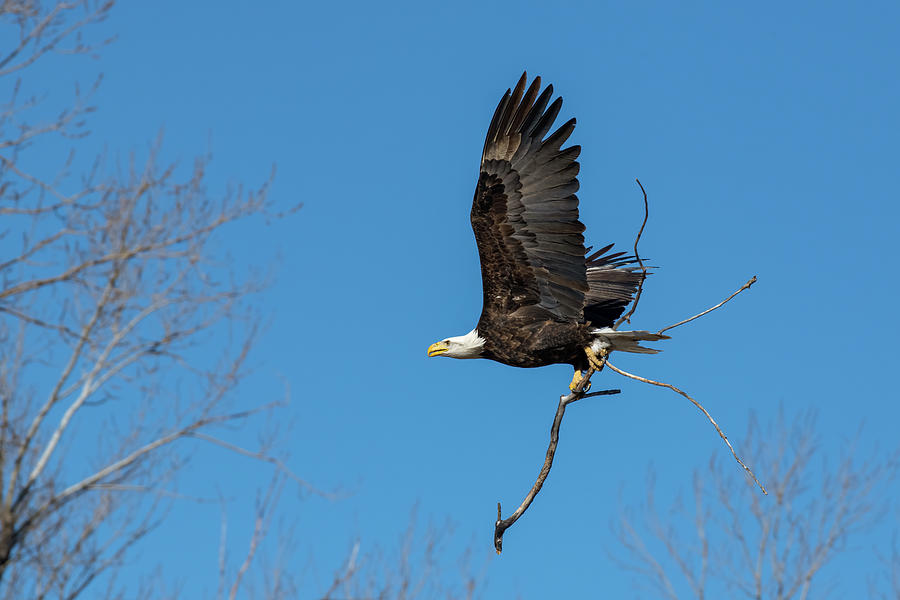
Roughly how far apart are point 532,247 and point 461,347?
95 centimetres

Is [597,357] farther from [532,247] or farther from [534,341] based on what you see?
[532,247]

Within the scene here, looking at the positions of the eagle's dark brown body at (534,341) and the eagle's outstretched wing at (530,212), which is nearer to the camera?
the eagle's outstretched wing at (530,212)

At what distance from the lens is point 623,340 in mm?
6770

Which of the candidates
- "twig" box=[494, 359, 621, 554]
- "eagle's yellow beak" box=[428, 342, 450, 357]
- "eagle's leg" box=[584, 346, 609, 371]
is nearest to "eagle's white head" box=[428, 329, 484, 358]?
"eagle's yellow beak" box=[428, 342, 450, 357]

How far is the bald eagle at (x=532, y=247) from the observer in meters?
6.84

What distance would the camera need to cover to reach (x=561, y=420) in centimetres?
554

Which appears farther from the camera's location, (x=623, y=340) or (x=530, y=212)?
(x=530, y=212)

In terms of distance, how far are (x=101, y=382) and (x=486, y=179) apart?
4900mm

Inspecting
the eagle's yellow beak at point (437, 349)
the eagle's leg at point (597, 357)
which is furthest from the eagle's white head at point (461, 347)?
the eagle's leg at point (597, 357)

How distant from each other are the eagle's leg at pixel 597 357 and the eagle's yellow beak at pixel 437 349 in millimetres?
1146

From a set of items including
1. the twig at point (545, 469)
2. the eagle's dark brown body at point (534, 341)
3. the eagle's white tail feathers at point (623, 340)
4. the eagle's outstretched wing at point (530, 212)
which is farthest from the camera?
the eagle's dark brown body at point (534, 341)

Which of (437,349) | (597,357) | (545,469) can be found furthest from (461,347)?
(545,469)

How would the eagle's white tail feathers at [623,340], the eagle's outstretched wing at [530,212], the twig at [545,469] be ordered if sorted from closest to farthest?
the twig at [545,469] → the eagle's white tail feathers at [623,340] → the eagle's outstretched wing at [530,212]

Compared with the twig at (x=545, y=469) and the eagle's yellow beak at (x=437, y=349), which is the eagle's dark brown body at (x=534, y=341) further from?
the twig at (x=545, y=469)
